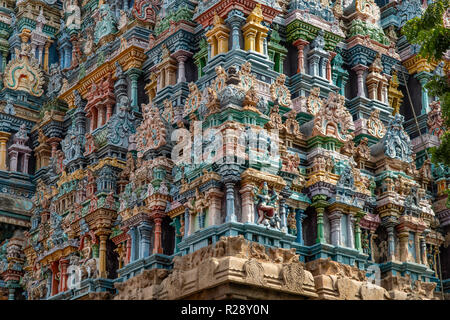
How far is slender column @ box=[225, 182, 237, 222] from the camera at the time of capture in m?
22.5

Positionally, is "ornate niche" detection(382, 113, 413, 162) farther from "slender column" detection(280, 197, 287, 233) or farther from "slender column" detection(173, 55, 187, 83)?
"slender column" detection(173, 55, 187, 83)

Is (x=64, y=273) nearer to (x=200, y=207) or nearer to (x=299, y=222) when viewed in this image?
(x=200, y=207)

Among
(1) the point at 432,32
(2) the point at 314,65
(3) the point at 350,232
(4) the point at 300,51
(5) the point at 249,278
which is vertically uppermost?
(4) the point at 300,51

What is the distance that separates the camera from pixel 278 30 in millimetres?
27516

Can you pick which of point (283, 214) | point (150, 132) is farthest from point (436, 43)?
point (150, 132)

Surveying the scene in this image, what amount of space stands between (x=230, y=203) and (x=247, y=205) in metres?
0.40

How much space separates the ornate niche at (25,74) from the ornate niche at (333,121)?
12060mm

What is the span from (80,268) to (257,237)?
21.0ft

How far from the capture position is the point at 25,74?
3394cm

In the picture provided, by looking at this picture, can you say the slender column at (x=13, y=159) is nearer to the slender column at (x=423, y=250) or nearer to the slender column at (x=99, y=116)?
the slender column at (x=99, y=116)

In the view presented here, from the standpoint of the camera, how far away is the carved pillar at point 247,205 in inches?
890

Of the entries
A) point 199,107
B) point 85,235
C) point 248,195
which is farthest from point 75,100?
point 248,195

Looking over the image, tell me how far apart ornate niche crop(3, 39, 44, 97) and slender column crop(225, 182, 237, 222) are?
13.1 m

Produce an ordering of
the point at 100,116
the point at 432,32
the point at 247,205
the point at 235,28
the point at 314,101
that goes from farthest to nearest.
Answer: the point at 100,116, the point at 314,101, the point at 235,28, the point at 247,205, the point at 432,32
